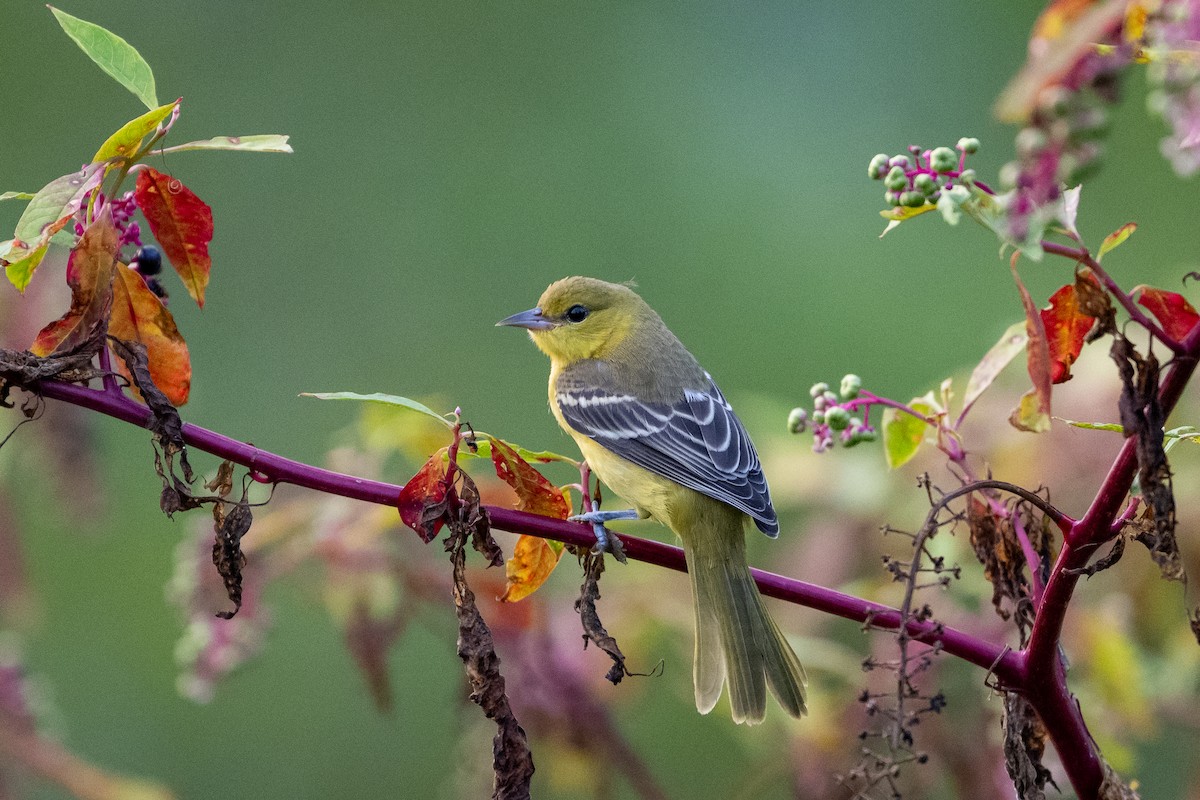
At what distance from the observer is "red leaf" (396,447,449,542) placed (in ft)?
6.89

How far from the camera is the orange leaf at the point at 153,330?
7.10ft

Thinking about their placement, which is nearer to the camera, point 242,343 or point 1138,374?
point 1138,374

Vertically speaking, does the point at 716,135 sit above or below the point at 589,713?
above

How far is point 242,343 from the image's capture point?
948 cm

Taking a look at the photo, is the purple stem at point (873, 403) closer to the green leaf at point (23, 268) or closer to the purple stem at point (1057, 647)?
the purple stem at point (1057, 647)

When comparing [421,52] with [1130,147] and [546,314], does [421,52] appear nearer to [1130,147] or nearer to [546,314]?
[1130,147]

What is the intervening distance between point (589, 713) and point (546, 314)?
233 centimetres

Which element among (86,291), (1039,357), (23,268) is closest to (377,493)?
(86,291)

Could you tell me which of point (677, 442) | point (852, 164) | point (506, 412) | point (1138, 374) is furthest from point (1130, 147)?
point (1138, 374)

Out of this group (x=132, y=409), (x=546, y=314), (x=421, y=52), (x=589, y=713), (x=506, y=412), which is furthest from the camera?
(x=421, y=52)

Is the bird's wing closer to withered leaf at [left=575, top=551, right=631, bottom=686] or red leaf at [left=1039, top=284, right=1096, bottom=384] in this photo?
withered leaf at [left=575, top=551, right=631, bottom=686]

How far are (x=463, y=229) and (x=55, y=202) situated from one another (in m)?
8.69

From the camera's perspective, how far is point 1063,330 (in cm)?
197

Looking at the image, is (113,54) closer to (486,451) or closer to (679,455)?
(486,451)
